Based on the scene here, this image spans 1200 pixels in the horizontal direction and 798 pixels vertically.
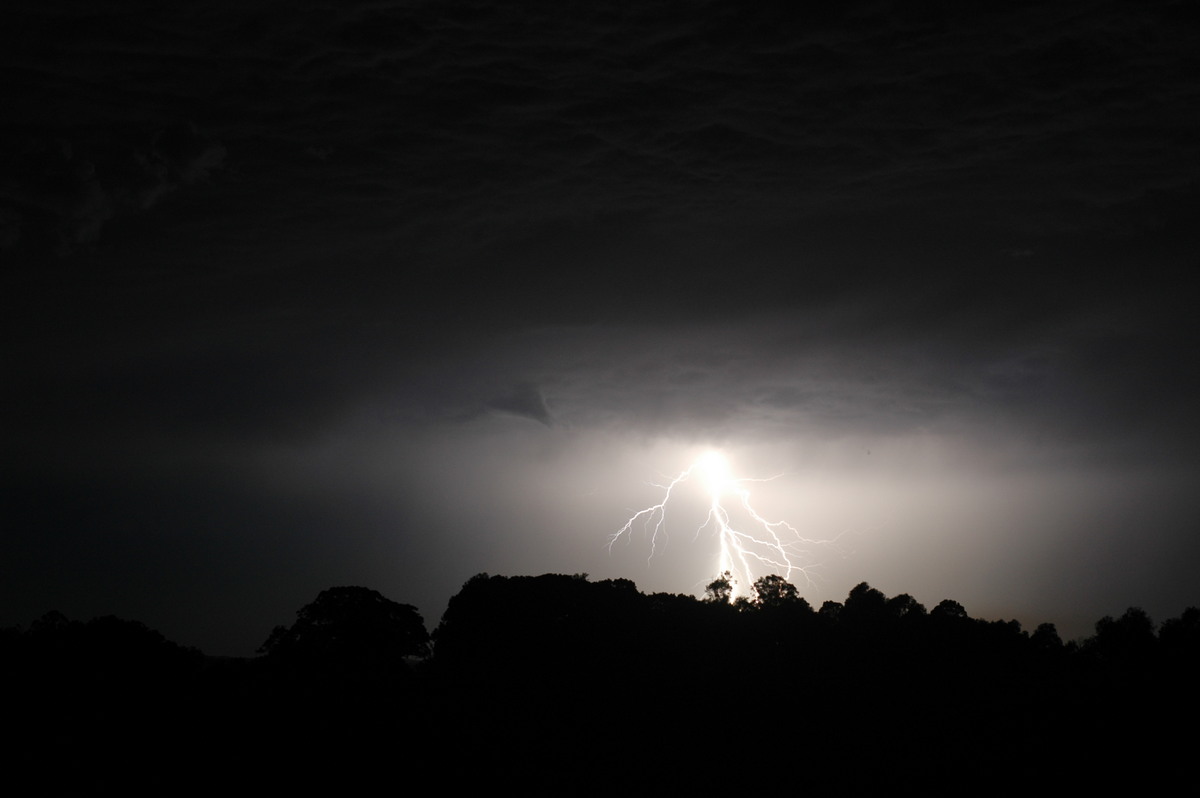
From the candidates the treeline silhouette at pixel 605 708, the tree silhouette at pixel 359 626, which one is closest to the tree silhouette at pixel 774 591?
the treeline silhouette at pixel 605 708

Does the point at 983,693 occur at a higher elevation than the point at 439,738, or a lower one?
higher

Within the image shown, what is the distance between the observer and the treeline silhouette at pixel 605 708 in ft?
97.1

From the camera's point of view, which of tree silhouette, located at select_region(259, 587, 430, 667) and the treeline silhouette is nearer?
the treeline silhouette

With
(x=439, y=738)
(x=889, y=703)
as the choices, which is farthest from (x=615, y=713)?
(x=889, y=703)

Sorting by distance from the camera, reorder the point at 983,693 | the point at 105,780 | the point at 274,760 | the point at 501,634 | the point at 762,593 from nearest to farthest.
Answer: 1. the point at 105,780
2. the point at 274,760
3. the point at 983,693
4. the point at 501,634
5. the point at 762,593

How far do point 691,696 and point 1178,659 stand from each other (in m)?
23.2

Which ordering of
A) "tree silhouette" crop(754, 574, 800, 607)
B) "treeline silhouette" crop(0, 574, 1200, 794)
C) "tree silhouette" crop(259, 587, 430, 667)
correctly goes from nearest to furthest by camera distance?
"treeline silhouette" crop(0, 574, 1200, 794)
"tree silhouette" crop(259, 587, 430, 667)
"tree silhouette" crop(754, 574, 800, 607)

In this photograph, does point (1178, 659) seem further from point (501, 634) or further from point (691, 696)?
point (501, 634)

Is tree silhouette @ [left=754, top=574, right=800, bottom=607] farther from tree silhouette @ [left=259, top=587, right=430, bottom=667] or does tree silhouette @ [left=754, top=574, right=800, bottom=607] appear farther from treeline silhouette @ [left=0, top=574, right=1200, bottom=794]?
tree silhouette @ [left=259, top=587, right=430, bottom=667]

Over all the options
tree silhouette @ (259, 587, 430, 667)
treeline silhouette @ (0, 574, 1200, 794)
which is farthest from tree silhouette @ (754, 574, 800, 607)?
tree silhouette @ (259, 587, 430, 667)

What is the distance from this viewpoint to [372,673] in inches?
1497

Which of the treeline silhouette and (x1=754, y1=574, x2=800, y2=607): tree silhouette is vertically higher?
(x1=754, y1=574, x2=800, y2=607): tree silhouette

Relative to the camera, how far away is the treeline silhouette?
29.6m

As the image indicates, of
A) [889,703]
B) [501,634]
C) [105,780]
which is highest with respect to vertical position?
[501,634]
